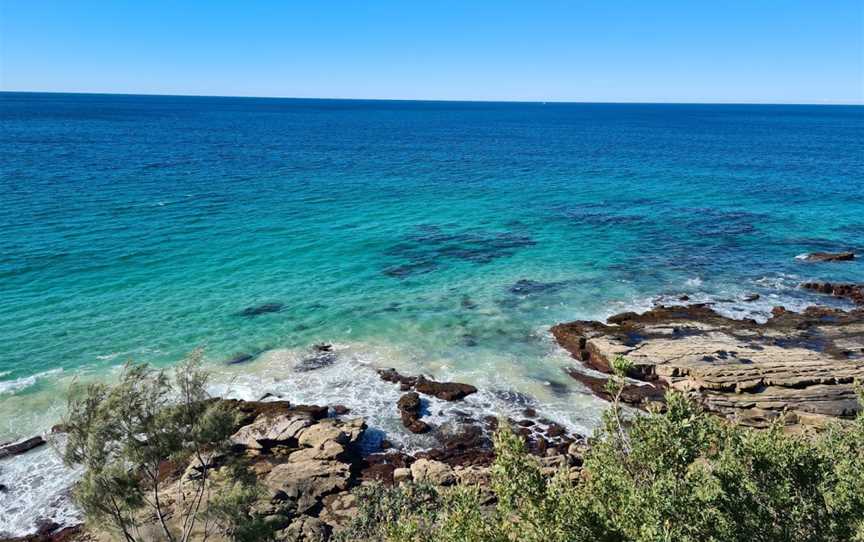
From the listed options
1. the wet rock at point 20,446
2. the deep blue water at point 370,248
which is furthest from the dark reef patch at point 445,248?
the wet rock at point 20,446

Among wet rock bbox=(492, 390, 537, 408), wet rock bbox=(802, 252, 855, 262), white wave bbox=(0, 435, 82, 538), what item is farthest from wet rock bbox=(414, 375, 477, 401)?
wet rock bbox=(802, 252, 855, 262)

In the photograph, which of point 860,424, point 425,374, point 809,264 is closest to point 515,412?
point 425,374

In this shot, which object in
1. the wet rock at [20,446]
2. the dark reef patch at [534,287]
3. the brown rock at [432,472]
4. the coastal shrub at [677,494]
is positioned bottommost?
the wet rock at [20,446]

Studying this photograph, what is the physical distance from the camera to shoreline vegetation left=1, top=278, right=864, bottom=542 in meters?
17.5

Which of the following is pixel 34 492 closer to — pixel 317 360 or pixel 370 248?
pixel 317 360

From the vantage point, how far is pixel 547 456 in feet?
111

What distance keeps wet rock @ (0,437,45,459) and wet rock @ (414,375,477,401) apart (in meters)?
24.5

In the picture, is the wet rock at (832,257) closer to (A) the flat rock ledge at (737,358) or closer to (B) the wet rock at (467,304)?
(A) the flat rock ledge at (737,358)

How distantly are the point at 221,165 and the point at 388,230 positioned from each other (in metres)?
63.6

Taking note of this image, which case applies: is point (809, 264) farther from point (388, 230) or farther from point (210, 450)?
point (210, 450)

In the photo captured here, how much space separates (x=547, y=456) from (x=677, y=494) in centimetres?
1762

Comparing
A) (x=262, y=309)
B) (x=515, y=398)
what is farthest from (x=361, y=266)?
(x=515, y=398)

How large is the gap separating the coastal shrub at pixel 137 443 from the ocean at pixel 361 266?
1106 centimetres

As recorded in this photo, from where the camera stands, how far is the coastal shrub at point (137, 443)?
20719mm
